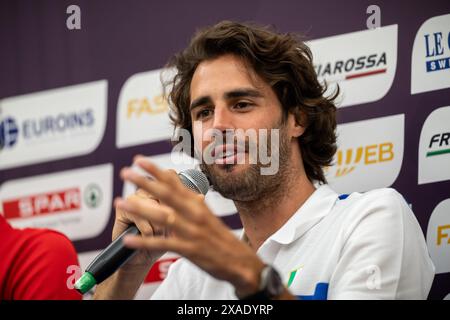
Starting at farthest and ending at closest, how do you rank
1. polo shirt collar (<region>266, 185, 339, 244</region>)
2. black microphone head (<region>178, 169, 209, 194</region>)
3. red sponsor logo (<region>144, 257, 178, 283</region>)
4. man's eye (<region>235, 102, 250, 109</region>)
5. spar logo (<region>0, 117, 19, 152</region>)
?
spar logo (<region>0, 117, 19, 152</region>)
red sponsor logo (<region>144, 257, 178, 283</region>)
man's eye (<region>235, 102, 250, 109</region>)
polo shirt collar (<region>266, 185, 339, 244</region>)
black microphone head (<region>178, 169, 209, 194</region>)

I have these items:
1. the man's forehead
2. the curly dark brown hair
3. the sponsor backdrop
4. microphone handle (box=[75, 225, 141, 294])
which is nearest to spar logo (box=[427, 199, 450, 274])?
the sponsor backdrop

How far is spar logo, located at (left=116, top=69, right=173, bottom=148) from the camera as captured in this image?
212cm

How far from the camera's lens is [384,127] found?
1839mm

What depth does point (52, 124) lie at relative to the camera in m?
2.27

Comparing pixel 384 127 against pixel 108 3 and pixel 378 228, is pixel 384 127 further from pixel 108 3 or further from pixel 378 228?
pixel 108 3

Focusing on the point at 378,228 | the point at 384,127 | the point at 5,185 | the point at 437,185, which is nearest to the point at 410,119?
the point at 384,127

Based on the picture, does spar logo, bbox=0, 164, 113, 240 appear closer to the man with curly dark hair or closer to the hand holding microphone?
the man with curly dark hair

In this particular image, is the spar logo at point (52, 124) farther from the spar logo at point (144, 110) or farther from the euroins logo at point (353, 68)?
the euroins logo at point (353, 68)

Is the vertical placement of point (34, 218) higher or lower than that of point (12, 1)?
lower

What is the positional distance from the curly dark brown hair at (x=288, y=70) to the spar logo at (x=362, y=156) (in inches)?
4.5

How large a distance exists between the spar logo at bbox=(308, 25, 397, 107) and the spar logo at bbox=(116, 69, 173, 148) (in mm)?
560

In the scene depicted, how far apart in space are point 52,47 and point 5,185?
1.82 ft

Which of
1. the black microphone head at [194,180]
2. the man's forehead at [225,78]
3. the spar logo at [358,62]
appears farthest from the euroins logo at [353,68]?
the black microphone head at [194,180]

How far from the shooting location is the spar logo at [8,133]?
7.63 feet
